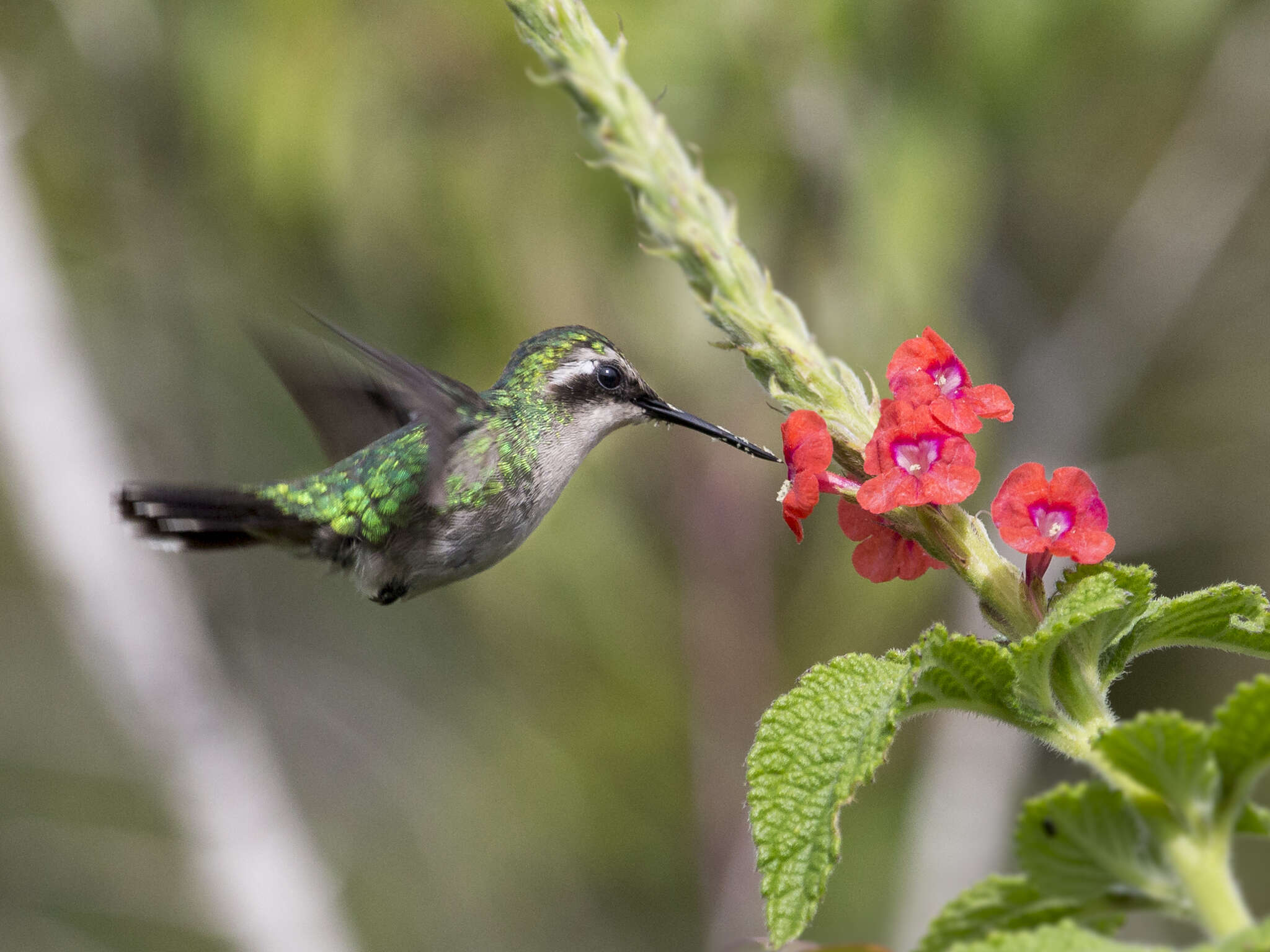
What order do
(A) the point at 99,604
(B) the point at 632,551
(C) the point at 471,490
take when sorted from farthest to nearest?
(B) the point at 632,551 < (A) the point at 99,604 < (C) the point at 471,490

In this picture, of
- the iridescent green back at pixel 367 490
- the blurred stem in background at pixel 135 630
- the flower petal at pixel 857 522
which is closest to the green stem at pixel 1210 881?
the flower petal at pixel 857 522

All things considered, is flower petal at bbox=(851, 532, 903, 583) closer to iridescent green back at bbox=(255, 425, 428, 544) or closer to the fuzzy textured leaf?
the fuzzy textured leaf

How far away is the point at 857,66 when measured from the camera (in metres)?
3.60

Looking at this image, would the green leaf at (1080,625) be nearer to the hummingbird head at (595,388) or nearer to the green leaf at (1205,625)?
the green leaf at (1205,625)

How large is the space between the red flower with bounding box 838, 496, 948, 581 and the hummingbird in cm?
65

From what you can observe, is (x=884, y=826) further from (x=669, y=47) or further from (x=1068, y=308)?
(x=669, y=47)

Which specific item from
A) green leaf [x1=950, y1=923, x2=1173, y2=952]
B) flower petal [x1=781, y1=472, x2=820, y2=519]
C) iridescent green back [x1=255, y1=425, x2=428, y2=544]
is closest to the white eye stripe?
iridescent green back [x1=255, y1=425, x2=428, y2=544]

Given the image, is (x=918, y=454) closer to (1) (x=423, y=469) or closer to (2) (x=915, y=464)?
(2) (x=915, y=464)

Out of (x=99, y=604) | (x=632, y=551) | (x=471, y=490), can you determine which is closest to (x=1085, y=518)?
(x=471, y=490)

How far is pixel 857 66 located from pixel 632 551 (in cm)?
202

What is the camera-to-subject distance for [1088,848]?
99 cm

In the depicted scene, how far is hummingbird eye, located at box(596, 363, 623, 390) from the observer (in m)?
2.15

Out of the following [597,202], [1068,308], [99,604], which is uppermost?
[1068,308]

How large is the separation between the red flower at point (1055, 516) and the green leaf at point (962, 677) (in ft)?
0.52
